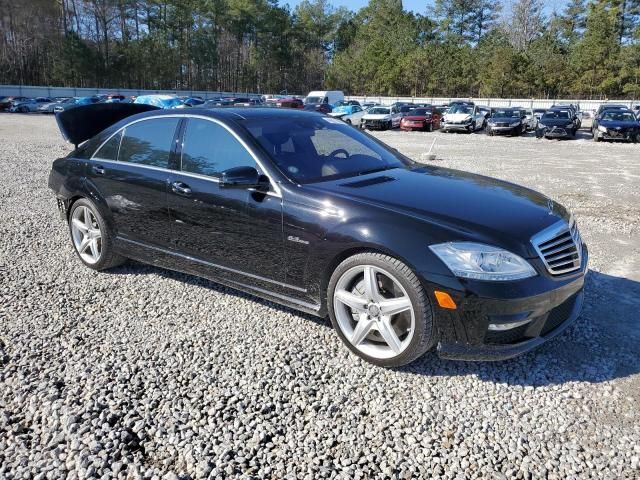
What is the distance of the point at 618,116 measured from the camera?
23734 millimetres

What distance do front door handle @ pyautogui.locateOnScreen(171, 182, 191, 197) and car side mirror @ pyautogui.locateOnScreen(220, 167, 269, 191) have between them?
1.74 feet

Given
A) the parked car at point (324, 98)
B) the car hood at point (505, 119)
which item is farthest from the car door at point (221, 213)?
the parked car at point (324, 98)

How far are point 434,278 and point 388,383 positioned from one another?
0.72 meters

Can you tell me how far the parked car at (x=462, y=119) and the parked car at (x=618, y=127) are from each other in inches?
271

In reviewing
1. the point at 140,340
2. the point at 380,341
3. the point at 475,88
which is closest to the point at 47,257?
the point at 140,340

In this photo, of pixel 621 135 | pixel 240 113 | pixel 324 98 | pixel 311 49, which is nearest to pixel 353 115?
pixel 324 98

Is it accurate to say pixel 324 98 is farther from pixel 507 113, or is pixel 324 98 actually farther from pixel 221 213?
pixel 221 213

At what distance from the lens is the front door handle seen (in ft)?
13.3

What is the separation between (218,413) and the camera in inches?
112

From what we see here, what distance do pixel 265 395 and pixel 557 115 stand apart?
2631 cm

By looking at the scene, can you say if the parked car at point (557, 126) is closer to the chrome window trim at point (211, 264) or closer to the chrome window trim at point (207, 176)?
the chrome window trim at point (207, 176)

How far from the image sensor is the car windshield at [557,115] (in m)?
25.1

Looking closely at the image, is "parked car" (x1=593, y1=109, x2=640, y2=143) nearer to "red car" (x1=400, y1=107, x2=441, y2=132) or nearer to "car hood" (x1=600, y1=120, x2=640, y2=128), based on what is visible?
"car hood" (x1=600, y1=120, x2=640, y2=128)

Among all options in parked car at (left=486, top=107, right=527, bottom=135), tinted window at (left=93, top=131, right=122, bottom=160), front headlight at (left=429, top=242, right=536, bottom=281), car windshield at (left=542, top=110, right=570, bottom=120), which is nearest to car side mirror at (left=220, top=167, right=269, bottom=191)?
front headlight at (left=429, top=242, right=536, bottom=281)
